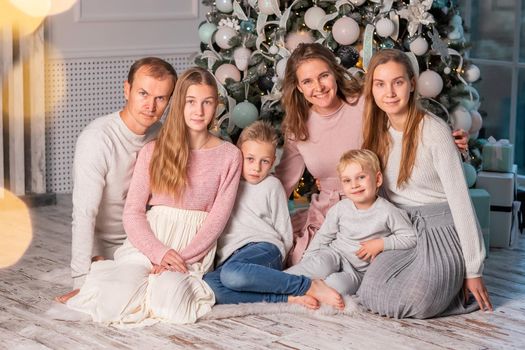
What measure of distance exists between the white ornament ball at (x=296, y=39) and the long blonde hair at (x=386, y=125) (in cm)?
89

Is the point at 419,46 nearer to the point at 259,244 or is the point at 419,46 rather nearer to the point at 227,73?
the point at 227,73

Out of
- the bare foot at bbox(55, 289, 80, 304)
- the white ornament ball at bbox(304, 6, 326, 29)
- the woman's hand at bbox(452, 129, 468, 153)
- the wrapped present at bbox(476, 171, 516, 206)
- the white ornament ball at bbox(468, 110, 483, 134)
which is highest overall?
the white ornament ball at bbox(304, 6, 326, 29)

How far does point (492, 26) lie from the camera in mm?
5344

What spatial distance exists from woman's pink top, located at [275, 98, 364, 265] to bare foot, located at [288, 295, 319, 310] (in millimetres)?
283

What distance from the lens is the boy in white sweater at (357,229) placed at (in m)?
3.29

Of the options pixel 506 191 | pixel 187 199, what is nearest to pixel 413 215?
pixel 187 199

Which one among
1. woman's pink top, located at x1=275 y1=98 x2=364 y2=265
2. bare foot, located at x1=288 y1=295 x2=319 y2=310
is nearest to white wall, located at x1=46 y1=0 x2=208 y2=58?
woman's pink top, located at x1=275 y1=98 x2=364 y2=265

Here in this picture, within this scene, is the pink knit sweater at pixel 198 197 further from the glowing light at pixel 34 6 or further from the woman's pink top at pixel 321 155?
the glowing light at pixel 34 6

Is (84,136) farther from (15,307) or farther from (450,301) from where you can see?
(450,301)

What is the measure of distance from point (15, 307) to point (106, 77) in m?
2.19

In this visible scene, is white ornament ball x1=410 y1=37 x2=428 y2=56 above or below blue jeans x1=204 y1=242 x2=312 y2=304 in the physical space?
above

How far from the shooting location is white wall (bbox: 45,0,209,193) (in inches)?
201

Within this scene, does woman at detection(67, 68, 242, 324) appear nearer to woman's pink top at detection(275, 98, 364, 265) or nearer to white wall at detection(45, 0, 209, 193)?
woman's pink top at detection(275, 98, 364, 265)

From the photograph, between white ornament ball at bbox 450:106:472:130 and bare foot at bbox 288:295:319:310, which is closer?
bare foot at bbox 288:295:319:310
